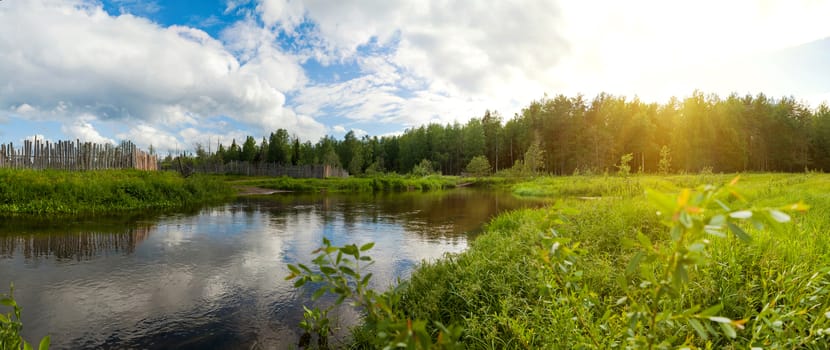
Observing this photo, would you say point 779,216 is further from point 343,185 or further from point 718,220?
point 343,185

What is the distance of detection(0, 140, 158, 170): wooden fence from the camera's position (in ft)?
57.7

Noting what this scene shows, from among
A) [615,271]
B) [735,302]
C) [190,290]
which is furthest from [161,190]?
[735,302]

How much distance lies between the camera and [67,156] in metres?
18.9

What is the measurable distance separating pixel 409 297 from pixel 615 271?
2.43 metres

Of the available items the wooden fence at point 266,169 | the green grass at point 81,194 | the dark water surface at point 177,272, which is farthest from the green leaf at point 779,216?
the wooden fence at point 266,169

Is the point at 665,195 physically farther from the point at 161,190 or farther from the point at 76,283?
the point at 161,190

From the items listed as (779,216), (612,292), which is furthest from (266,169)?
(779,216)

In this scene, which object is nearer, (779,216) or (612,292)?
(779,216)

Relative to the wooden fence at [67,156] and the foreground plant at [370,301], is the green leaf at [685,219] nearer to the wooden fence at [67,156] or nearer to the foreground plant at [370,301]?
the foreground plant at [370,301]

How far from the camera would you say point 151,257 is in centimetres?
739

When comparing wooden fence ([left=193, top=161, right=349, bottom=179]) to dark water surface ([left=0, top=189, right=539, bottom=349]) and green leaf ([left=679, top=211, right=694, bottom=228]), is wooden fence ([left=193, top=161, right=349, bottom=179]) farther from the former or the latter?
green leaf ([left=679, top=211, right=694, bottom=228])

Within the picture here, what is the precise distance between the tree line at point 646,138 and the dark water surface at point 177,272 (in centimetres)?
3676

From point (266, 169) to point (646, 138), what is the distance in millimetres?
53001

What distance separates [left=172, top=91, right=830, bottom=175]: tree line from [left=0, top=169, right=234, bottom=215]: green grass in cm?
3346
